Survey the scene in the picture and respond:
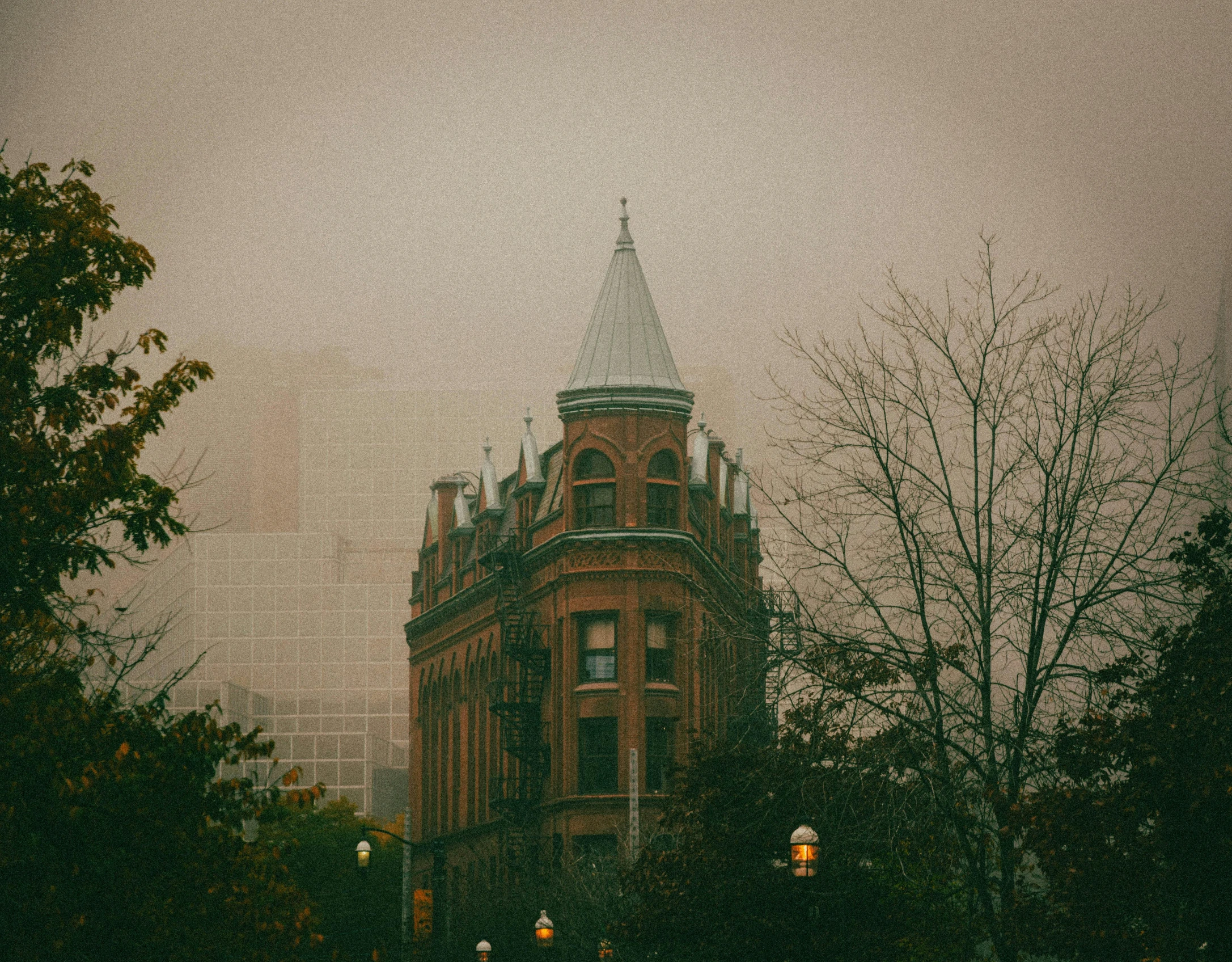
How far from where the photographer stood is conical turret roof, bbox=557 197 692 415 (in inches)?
2613

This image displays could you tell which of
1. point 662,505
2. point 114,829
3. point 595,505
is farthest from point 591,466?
point 114,829

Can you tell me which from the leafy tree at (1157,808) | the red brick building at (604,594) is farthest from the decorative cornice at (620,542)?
the leafy tree at (1157,808)

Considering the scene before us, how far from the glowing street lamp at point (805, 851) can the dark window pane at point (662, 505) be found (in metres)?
41.3

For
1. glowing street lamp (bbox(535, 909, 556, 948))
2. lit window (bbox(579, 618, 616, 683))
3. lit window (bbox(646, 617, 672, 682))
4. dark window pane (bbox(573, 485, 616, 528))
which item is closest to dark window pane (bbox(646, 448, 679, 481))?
dark window pane (bbox(573, 485, 616, 528))

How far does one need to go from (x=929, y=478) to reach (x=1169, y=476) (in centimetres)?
322

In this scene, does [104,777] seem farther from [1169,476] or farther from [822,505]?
[1169,476]

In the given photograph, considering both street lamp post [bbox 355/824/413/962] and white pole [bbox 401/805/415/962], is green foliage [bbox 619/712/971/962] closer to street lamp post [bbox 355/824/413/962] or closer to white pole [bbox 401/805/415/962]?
street lamp post [bbox 355/824/413/962]

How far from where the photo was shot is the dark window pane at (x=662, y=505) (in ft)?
219

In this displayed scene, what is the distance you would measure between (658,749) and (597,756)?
2.26 metres

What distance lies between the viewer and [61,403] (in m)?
19.9

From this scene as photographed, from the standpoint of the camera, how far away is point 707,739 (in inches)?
A: 1528

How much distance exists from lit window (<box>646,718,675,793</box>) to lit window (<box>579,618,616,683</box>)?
2.36 metres

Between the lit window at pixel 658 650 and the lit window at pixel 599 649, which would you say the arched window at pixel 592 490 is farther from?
the lit window at pixel 658 650

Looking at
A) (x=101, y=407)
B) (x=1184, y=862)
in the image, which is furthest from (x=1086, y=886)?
(x=101, y=407)
